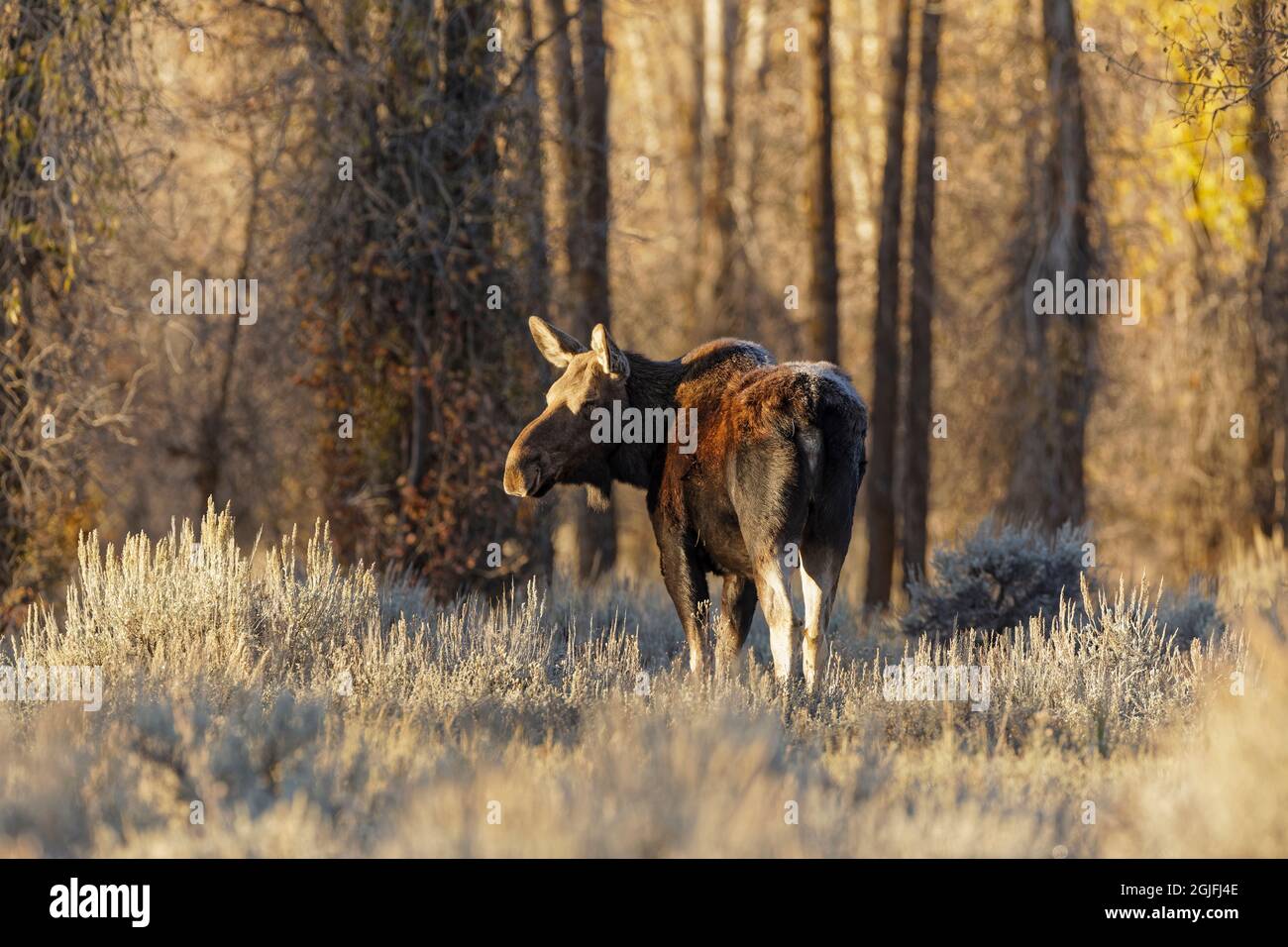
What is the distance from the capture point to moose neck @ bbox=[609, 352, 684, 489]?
8.98 meters

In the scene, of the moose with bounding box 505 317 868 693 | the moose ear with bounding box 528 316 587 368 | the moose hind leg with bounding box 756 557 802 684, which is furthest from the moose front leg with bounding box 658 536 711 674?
the moose ear with bounding box 528 316 587 368

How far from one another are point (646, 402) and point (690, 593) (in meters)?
1.16

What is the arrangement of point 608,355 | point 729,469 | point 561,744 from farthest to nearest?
point 608,355
point 729,469
point 561,744

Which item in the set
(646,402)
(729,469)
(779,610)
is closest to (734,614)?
(779,610)

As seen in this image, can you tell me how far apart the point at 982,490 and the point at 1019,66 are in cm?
616

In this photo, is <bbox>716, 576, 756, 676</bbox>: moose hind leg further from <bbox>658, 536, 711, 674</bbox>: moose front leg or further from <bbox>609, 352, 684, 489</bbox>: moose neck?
Answer: <bbox>609, 352, 684, 489</bbox>: moose neck

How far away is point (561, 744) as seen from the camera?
7.15 meters

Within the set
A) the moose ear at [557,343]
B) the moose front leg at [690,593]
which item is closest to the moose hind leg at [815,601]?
the moose front leg at [690,593]

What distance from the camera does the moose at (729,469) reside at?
802 cm

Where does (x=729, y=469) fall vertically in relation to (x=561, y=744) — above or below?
above

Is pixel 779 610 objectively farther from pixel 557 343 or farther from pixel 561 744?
pixel 557 343

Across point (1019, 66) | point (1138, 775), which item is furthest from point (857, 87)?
point (1138, 775)
